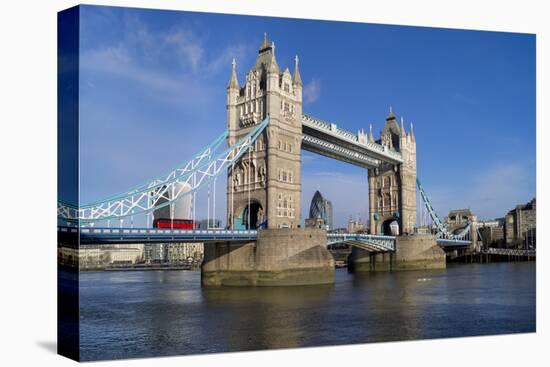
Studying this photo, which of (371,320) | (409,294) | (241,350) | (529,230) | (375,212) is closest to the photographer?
(241,350)

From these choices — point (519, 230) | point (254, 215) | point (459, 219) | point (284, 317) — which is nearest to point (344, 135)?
point (254, 215)

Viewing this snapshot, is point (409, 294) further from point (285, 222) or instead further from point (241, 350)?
point (241, 350)

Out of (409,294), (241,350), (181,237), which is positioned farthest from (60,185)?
(409,294)

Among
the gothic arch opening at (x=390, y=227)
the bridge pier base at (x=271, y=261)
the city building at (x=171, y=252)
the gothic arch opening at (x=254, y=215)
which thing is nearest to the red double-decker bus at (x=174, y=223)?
the bridge pier base at (x=271, y=261)

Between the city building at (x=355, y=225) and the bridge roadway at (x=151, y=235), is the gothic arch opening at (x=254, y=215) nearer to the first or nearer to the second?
the bridge roadway at (x=151, y=235)

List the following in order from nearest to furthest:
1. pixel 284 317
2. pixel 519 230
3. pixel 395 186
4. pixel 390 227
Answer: pixel 284 317 → pixel 395 186 → pixel 390 227 → pixel 519 230

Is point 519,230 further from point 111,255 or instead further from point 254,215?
point 111,255
